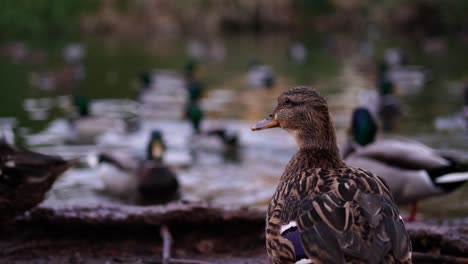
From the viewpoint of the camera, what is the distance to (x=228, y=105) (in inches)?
583

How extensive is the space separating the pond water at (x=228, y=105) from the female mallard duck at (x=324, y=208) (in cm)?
205

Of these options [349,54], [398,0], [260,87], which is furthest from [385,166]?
[398,0]

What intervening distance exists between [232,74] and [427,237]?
1861 cm

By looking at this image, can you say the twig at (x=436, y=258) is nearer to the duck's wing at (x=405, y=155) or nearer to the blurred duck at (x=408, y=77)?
the duck's wing at (x=405, y=155)

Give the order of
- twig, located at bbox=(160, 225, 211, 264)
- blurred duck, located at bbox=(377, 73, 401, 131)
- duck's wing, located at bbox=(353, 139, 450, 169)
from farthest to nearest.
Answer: blurred duck, located at bbox=(377, 73, 401, 131), duck's wing, located at bbox=(353, 139, 450, 169), twig, located at bbox=(160, 225, 211, 264)

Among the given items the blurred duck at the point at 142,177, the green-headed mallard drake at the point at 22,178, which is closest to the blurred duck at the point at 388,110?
the blurred duck at the point at 142,177

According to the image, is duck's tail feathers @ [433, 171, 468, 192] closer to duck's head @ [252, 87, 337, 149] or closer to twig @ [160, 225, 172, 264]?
twig @ [160, 225, 172, 264]

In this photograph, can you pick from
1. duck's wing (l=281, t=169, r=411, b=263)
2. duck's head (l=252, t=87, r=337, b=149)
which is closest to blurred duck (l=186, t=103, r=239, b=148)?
duck's head (l=252, t=87, r=337, b=149)

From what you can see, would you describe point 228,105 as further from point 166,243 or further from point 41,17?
point 41,17

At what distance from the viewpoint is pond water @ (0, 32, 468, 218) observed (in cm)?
798

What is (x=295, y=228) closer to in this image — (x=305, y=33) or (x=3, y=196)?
(x=3, y=196)

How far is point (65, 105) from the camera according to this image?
1563 centimetres

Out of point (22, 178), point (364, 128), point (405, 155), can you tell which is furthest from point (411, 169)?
point (22, 178)

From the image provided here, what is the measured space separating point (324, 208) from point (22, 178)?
2.04m
